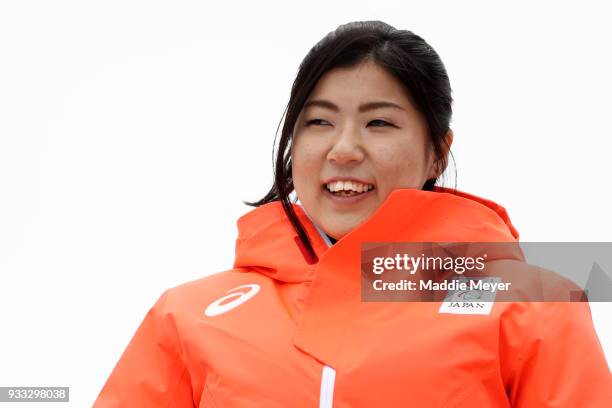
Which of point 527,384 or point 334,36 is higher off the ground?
point 334,36

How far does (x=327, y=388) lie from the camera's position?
1231 millimetres

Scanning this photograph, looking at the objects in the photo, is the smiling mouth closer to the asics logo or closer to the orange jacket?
the orange jacket

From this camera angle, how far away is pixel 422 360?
123cm

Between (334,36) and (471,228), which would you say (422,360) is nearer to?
(471,228)

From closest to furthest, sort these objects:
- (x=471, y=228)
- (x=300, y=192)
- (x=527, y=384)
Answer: (x=527, y=384) < (x=471, y=228) < (x=300, y=192)

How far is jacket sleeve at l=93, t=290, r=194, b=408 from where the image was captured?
1.42 metres

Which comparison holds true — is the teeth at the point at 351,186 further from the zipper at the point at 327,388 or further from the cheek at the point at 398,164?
the zipper at the point at 327,388

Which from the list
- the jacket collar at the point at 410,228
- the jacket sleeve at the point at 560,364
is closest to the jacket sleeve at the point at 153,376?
the jacket collar at the point at 410,228

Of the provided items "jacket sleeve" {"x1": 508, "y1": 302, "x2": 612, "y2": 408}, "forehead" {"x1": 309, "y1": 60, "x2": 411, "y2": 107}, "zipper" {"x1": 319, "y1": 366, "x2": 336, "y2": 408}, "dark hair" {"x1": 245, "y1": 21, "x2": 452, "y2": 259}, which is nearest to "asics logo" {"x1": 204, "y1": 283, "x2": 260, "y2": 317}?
"dark hair" {"x1": 245, "y1": 21, "x2": 452, "y2": 259}

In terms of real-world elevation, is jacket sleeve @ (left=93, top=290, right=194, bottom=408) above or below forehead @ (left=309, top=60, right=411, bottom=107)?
below

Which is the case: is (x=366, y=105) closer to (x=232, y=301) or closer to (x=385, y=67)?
(x=385, y=67)

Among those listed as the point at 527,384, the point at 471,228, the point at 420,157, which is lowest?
the point at 527,384

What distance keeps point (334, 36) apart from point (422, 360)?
21.9 inches

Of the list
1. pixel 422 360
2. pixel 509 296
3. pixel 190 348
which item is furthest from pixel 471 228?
pixel 190 348
